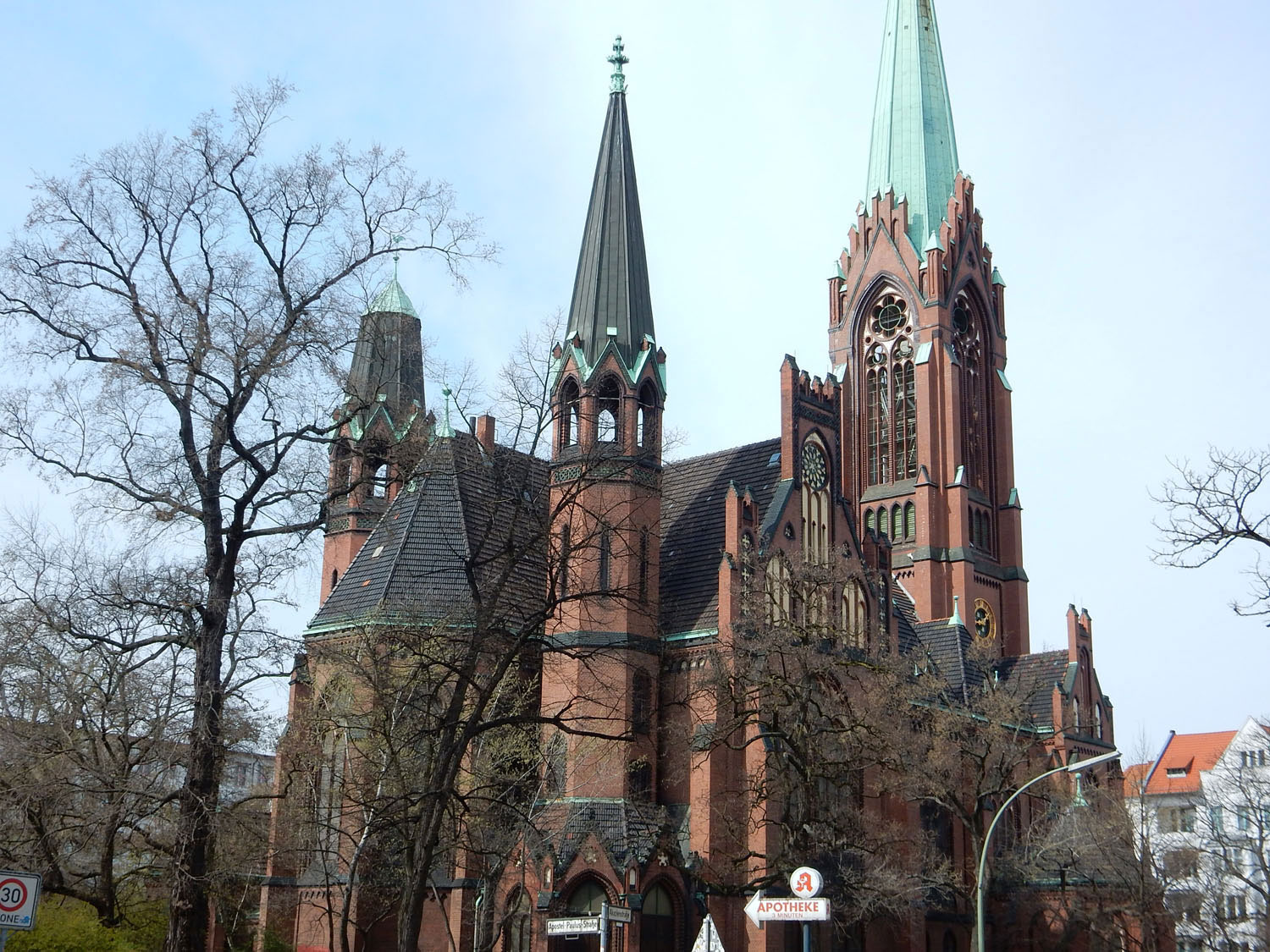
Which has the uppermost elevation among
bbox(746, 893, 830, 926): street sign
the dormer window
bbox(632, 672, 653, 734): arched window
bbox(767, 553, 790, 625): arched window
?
the dormer window

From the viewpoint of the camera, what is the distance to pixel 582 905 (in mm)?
40875

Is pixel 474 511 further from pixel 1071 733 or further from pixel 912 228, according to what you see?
pixel 912 228

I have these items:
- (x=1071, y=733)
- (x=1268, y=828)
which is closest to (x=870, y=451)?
(x=1071, y=733)

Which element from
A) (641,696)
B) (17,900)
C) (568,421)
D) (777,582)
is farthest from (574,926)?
(568,421)

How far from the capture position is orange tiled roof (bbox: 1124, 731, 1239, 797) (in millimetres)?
89012

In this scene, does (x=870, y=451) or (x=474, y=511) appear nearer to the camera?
(x=474, y=511)

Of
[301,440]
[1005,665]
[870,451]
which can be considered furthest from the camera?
[870,451]

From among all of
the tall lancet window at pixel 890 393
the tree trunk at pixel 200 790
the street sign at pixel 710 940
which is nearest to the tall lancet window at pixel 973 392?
the tall lancet window at pixel 890 393

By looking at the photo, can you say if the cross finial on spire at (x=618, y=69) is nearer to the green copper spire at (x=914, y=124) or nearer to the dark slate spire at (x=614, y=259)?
the dark slate spire at (x=614, y=259)

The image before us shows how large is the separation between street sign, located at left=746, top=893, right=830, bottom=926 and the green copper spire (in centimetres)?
6620

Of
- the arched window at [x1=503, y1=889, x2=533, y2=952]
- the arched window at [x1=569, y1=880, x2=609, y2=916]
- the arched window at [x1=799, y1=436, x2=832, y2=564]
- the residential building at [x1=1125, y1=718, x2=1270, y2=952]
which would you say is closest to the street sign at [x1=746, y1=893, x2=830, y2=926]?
the arched window at [x1=569, y1=880, x2=609, y2=916]

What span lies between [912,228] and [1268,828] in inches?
1701

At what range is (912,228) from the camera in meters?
86.1

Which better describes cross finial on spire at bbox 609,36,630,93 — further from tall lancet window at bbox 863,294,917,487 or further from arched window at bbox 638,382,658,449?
tall lancet window at bbox 863,294,917,487
